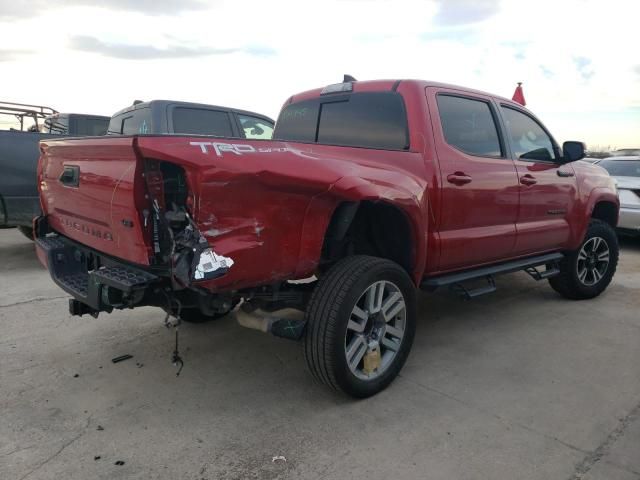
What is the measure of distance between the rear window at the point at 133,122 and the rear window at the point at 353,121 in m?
2.63

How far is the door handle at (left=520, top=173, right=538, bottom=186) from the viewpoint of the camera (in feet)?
14.1

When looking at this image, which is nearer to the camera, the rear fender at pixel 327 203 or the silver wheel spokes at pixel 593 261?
the rear fender at pixel 327 203

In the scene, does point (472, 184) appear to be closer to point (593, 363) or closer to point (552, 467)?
point (593, 363)

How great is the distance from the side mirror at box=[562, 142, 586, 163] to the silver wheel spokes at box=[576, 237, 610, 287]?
103 centimetres

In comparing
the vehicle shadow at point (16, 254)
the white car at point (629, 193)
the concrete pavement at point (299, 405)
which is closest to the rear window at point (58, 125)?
the vehicle shadow at point (16, 254)

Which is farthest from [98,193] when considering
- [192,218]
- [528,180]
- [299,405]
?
[528,180]

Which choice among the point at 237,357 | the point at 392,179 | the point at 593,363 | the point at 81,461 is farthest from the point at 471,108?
the point at 81,461

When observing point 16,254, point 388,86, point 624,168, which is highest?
point 388,86

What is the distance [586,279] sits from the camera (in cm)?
543

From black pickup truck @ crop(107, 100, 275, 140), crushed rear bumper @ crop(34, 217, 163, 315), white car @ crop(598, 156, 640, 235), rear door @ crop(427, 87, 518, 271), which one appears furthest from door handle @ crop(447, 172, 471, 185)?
white car @ crop(598, 156, 640, 235)

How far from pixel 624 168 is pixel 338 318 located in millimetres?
7858

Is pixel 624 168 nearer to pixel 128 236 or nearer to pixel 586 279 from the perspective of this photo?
pixel 586 279

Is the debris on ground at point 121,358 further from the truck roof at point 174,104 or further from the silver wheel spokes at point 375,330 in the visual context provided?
the truck roof at point 174,104

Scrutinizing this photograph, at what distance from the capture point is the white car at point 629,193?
7973mm
